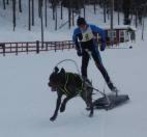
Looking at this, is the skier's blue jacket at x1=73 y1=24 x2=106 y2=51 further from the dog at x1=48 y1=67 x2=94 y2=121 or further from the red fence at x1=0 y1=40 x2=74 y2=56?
the red fence at x1=0 y1=40 x2=74 y2=56

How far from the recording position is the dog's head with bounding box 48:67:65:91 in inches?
346

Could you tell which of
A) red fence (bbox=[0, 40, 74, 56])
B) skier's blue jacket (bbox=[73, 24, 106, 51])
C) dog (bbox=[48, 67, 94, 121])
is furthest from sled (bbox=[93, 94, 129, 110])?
red fence (bbox=[0, 40, 74, 56])

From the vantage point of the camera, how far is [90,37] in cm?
1138

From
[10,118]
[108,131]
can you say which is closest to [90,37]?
[10,118]

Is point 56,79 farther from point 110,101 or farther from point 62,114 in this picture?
point 110,101

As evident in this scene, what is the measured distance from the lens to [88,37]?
11.4 meters

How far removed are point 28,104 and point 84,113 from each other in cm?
191

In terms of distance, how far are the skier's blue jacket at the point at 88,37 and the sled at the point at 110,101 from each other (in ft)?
3.46

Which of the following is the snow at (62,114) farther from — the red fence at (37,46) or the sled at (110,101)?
the red fence at (37,46)

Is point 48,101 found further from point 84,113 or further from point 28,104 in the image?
point 84,113

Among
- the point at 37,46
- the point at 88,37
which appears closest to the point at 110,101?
the point at 88,37

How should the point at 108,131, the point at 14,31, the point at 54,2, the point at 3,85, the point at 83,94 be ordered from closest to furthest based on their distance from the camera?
the point at 108,131
the point at 83,94
the point at 3,85
the point at 14,31
the point at 54,2

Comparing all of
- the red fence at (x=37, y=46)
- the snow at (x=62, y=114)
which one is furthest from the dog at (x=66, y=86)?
the red fence at (x=37, y=46)

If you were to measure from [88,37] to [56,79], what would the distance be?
2735 mm
